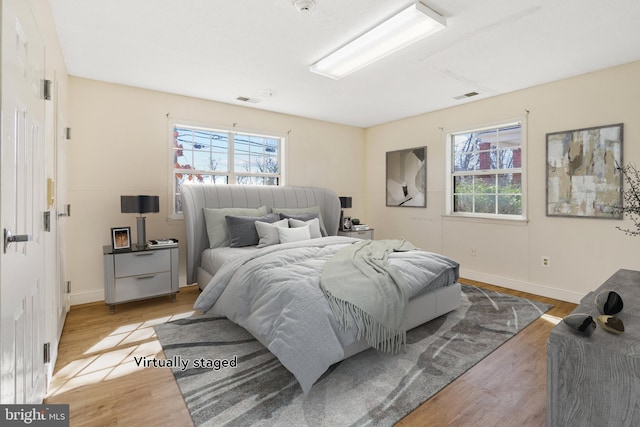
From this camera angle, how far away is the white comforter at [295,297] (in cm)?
192

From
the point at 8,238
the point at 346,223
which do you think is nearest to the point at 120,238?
the point at 8,238

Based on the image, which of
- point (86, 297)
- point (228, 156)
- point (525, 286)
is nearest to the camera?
point (86, 297)

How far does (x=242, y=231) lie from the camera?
3.72 meters

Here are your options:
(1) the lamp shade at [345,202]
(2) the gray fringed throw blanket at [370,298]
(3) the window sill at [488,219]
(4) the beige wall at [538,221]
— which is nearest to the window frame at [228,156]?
(1) the lamp shade at [345,202]

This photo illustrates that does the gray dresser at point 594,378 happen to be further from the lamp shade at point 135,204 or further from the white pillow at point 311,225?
the lamp shade at point 135,204

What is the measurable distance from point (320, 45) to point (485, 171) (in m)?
2.93

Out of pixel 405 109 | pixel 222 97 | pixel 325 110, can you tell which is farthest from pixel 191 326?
pixel 405 109

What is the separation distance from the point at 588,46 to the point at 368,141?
3520mm

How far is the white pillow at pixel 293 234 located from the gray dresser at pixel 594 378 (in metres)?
2.79

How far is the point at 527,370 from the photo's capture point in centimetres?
221

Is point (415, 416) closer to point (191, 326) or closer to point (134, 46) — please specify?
point (191, 326)

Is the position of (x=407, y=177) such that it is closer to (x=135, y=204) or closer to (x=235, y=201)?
(x=235, y=201)

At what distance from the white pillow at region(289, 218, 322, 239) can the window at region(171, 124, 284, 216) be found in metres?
1.14

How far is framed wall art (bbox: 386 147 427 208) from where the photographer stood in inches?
200
